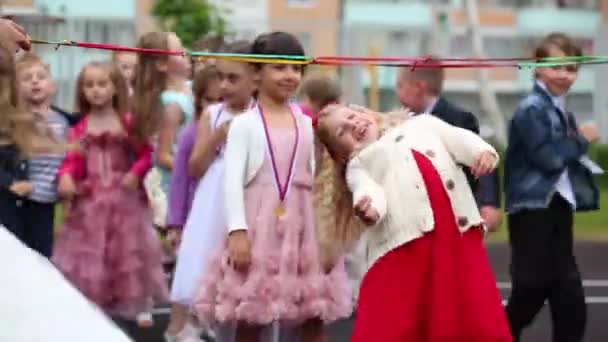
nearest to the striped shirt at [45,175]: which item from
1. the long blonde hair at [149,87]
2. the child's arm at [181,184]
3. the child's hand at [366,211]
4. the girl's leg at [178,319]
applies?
the long blonde hair at [149,87]

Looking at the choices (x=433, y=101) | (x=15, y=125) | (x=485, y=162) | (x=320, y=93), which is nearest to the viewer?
(x=15, y=125)

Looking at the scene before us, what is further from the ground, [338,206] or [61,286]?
[61,286]

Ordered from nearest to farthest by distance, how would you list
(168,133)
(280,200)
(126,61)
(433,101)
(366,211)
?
(366,211) → (280,200) → (433,101) → (168,133) → (126,61)

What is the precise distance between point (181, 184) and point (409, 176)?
2402 millimetres

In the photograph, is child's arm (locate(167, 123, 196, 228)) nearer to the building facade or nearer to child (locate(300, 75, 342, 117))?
child (locate(300, 75, 342, 117))

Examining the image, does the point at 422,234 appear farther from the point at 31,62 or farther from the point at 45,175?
the point at 31,62

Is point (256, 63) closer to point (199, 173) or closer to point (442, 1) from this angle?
point (199, 173)

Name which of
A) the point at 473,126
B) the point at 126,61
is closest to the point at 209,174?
the point at 473,126

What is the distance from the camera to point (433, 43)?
129ft

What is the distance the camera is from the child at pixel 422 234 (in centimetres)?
615

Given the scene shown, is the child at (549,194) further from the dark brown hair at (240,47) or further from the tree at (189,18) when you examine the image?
the tree at (189,18)

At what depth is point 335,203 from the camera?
6582 mm

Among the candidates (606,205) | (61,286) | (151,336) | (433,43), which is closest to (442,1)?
(433,43)

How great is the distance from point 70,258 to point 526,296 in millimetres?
2448
